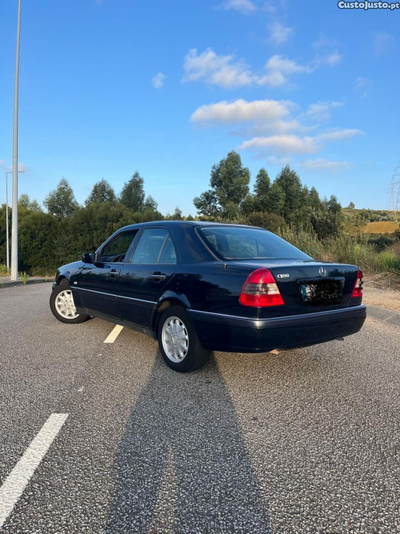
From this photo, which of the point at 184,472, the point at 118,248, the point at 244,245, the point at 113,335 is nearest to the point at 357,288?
the point at 244,245

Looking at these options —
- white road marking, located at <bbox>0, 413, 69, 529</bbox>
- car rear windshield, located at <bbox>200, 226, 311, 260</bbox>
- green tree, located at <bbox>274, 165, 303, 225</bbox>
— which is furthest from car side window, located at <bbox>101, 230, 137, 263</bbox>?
green tree, located at <bbox>274, 165, 303, 225</bbox>

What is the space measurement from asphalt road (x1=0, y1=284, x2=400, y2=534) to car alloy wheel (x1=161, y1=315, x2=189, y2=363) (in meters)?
0.21

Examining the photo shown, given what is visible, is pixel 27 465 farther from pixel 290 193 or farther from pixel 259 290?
pixel 290 193

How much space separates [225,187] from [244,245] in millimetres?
50869

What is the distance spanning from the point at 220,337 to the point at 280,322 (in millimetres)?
569

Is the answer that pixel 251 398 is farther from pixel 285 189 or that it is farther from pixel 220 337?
pixel 285 189

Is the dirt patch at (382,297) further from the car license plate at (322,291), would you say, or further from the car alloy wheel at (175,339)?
the car alloy wheel at (175,339)

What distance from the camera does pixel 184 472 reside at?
236 centimetres

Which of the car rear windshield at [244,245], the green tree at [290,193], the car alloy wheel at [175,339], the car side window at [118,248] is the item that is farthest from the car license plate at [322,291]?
the green tree at [290,193]

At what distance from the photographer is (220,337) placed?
12.3ft

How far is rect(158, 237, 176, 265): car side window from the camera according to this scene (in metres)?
4.47

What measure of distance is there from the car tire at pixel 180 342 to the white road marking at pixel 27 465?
4.33ft

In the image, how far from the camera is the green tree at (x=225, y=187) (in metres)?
53.6

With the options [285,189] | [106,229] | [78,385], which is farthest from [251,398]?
[285,189]
